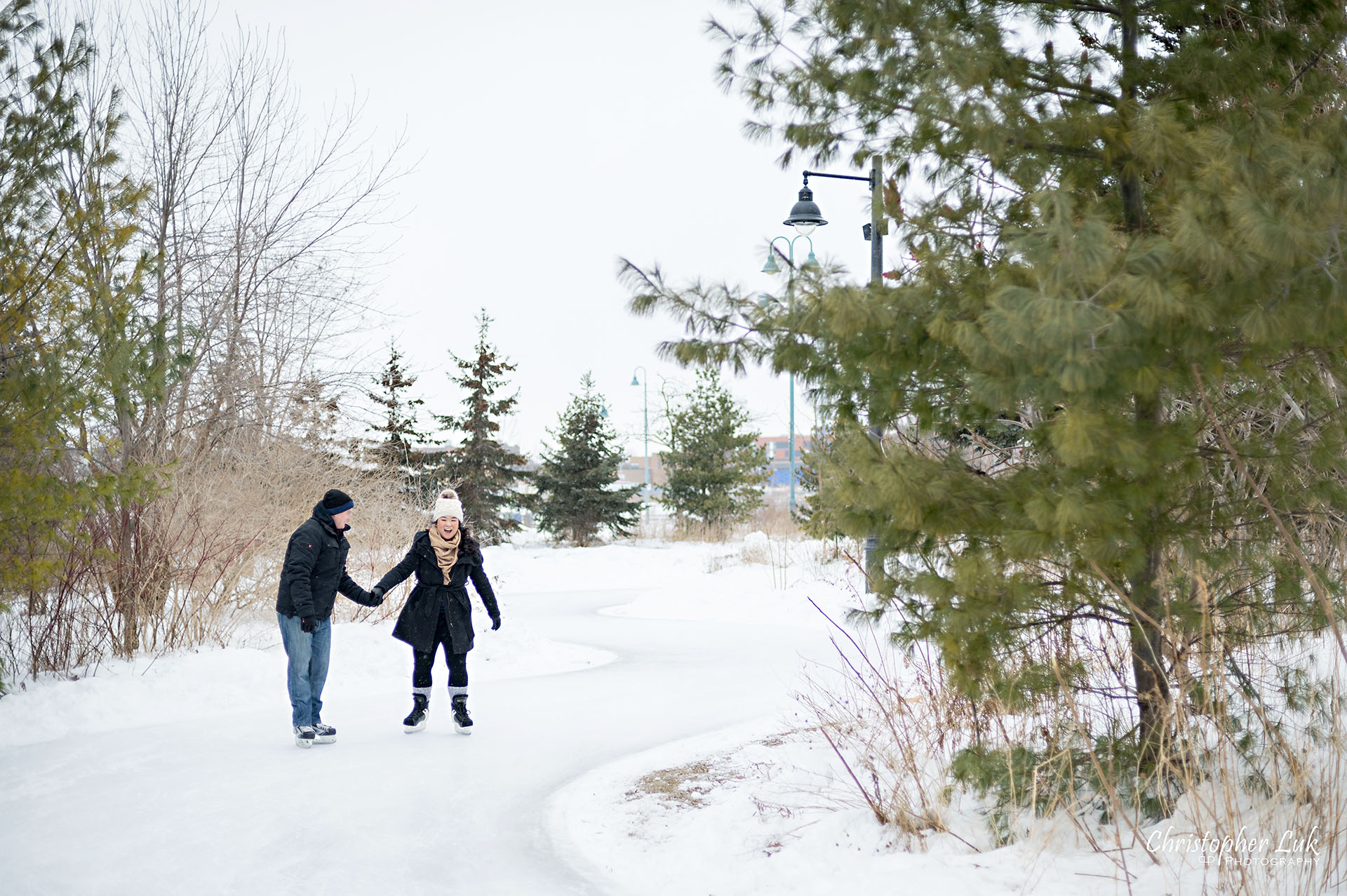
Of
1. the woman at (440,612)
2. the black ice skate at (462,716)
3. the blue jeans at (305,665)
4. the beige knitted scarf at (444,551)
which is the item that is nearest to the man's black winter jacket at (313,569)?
the blue jeans at (305,665)

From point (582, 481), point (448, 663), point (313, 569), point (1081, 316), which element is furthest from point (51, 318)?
point (582, 481)

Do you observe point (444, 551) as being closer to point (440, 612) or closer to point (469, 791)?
point (440, 612)

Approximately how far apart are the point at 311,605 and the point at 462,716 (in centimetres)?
144

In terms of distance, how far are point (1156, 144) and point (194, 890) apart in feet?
16.5

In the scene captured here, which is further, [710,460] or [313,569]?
[710,460]

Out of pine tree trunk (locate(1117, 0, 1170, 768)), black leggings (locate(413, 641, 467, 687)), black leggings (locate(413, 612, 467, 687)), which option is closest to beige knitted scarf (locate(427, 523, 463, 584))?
black leggings (locate(413, 612, 467, 687))

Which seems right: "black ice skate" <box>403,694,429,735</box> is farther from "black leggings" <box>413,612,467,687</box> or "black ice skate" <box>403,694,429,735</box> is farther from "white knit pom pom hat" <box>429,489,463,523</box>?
"white knit pom pom hat" <box>429,489,463,523</box>

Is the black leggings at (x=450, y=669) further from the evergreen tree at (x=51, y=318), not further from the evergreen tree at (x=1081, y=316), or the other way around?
the evergreen tree at (x=1081, y=316)

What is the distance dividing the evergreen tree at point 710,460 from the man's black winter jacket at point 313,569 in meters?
24.9

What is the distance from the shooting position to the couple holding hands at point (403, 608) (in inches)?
286

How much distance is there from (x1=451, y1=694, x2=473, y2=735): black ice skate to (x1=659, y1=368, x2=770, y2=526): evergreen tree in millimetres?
24466

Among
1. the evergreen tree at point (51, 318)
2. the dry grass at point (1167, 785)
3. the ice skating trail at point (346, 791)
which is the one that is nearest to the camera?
the dry grass at point (1167, 785)

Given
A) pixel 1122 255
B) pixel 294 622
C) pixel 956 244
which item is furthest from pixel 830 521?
pixel 294 622

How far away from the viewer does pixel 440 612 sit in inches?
307
